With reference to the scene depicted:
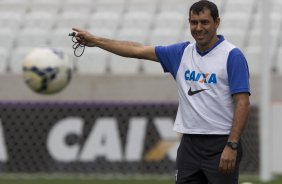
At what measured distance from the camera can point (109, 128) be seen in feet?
37.0

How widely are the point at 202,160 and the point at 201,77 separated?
20.9 inches

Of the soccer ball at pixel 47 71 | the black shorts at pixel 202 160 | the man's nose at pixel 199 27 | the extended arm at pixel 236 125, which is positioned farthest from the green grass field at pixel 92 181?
the man's nose at pixel 199 27

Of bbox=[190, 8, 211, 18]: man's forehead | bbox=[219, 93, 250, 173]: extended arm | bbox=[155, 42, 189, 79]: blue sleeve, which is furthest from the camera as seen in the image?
bbox=[155, 42, 189, 79]: blue sleeve

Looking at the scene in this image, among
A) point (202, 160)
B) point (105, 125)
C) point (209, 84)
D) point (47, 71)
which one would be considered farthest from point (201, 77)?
point (105, 125)

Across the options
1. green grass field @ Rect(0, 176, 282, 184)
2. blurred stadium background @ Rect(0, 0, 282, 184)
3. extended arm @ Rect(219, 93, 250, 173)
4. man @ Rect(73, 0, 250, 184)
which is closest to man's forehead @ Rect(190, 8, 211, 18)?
man @ Rect(73, 0, 250, 184)

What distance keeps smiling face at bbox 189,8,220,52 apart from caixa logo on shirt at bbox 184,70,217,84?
19 cm

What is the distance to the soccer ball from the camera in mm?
7543

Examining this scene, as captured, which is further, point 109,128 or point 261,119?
point 109,128

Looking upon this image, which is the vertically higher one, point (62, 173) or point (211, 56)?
point (211, 56)

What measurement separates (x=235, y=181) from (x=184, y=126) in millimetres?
476

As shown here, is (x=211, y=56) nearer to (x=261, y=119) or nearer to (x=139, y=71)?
(x=261, y=119)

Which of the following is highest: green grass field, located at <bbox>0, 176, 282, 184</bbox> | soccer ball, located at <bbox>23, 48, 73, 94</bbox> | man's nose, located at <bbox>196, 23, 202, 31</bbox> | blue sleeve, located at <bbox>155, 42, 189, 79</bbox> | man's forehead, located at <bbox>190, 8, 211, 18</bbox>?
man's forehead, located at <bbox>190, 8, 211, 18</bbox>

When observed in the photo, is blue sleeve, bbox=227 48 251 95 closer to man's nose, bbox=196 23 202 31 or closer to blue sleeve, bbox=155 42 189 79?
man's nose, bbox=196 23 202 31

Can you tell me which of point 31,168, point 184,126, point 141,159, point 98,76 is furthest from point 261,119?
point 184,126
